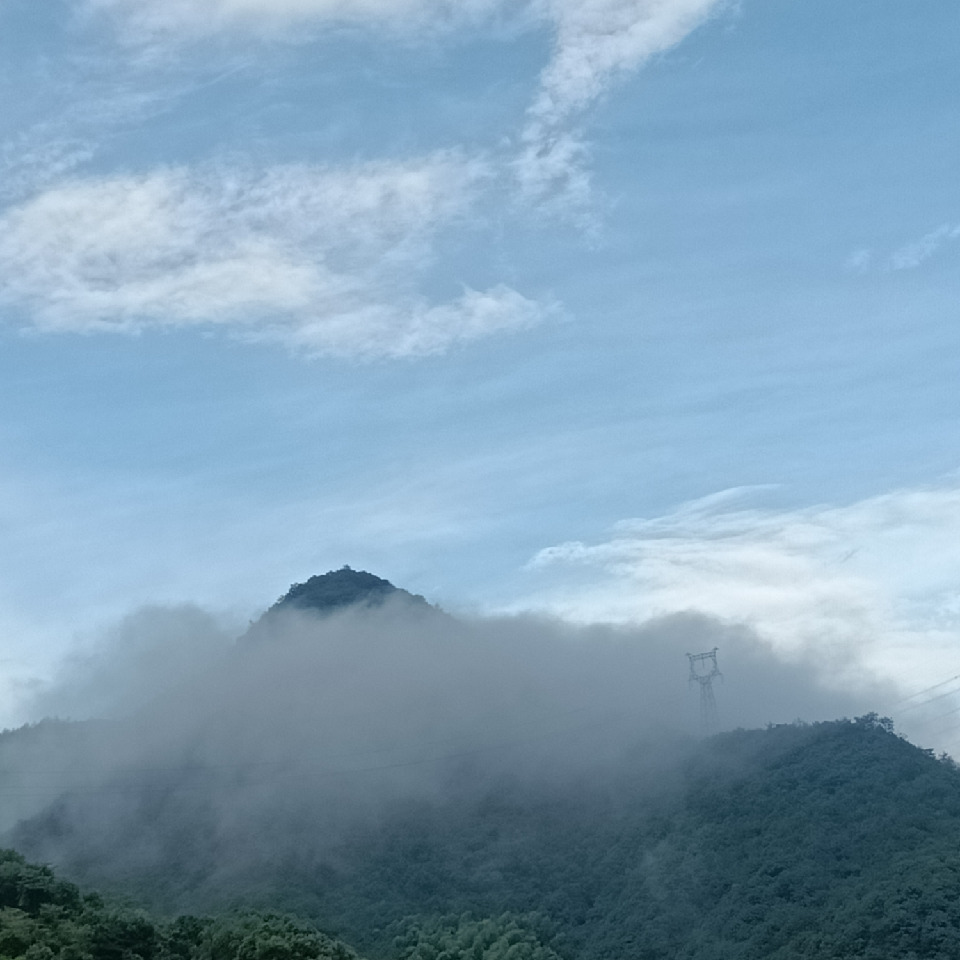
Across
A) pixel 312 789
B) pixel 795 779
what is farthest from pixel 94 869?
pixel 795 779

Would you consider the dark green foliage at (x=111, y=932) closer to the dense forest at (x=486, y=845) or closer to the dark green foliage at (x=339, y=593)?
the dense forest at (x=486, y=845)

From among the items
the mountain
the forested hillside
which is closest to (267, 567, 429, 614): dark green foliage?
the mountain

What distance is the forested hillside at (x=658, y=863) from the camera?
231 ft

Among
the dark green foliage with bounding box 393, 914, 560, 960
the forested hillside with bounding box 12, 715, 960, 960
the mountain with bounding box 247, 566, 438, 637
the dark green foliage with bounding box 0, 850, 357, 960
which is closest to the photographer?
the dark green foliage with bounding box 0, 850, 357, 960

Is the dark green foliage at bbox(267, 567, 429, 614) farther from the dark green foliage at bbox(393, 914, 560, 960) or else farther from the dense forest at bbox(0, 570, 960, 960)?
the dark green foliage at bbox(393, 914, 560, 960)

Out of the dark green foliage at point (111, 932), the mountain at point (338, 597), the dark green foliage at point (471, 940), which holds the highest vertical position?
the mountain at point (338, 597)

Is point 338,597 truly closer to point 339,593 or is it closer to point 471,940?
point 339,593

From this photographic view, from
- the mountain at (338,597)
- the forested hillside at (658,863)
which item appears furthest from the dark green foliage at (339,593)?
the forested hillside at (658,863)

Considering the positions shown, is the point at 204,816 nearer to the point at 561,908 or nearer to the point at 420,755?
the point at 420,755

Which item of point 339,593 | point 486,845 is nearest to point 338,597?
point 339,593

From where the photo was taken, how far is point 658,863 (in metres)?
83.7

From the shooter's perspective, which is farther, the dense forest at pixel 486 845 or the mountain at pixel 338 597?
the mountain at pixel 338 597

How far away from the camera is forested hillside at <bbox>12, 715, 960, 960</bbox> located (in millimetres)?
70375

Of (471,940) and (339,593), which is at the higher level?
(339,593)
